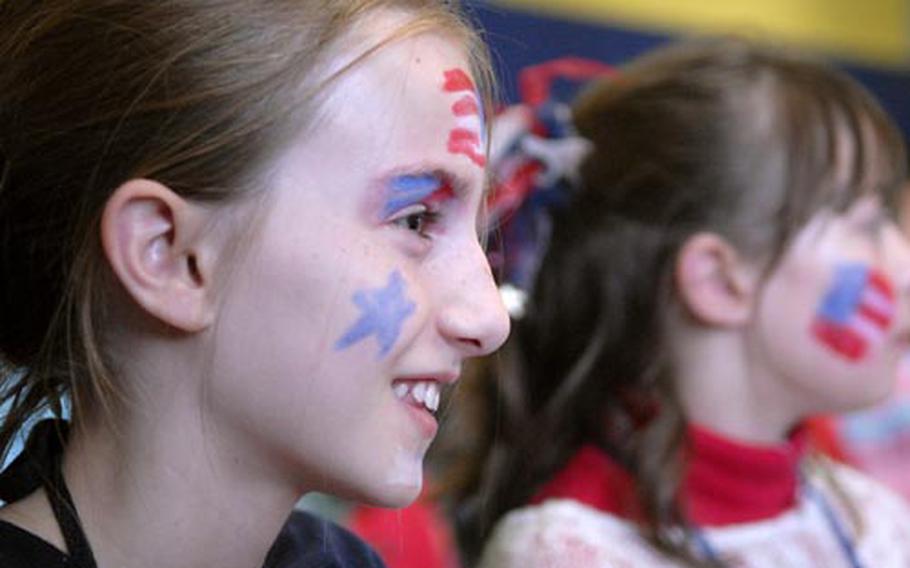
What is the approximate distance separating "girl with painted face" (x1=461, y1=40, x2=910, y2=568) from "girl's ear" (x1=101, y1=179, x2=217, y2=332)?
0.56 metres

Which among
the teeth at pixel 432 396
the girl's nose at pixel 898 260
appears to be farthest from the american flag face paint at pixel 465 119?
the girl's nose at pixel 898 260

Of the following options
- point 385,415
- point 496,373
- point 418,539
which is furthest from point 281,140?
point 418,539

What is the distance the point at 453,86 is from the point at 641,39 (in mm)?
1715

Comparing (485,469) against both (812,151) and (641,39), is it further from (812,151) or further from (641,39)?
(641,39)

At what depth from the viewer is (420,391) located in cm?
88

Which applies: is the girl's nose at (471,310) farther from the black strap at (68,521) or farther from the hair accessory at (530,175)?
the hair accessory at (530,175)

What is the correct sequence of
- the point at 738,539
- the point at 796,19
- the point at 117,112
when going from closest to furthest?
the point at 117,112 < the point at 738,539 < the point at 796,19

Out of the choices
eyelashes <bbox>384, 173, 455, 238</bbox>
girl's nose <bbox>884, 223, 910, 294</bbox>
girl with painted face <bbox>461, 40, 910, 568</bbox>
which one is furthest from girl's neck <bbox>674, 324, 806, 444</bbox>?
eyelashes <bbox>384, 173, 455, 238</bbox>

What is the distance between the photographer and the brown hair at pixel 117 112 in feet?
2.75

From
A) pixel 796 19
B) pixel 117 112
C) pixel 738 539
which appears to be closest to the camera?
pixel 117 112

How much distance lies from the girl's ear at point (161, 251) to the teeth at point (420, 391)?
12 cm

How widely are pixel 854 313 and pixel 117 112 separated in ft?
2.58

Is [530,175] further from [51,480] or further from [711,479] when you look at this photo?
[51,480]

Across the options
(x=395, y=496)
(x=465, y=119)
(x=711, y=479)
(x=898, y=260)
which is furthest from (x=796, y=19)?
(x=395, y=496)
